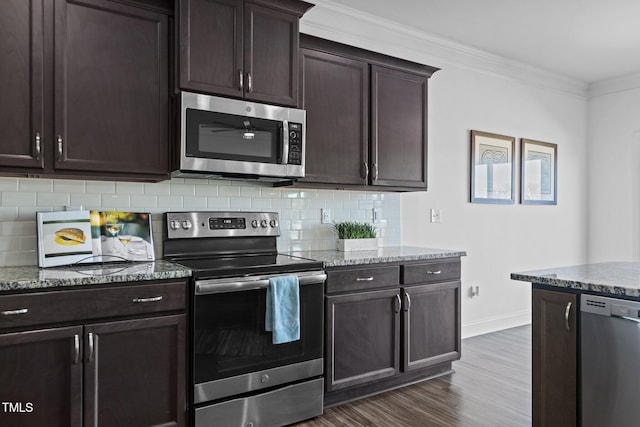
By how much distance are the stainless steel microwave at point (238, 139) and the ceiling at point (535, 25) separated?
134cm

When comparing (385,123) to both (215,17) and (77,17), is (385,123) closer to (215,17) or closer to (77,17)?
(215,17)

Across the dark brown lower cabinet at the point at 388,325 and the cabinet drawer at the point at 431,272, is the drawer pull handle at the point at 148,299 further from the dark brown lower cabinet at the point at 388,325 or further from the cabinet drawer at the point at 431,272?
the cabinet drawer at the point at 431,272

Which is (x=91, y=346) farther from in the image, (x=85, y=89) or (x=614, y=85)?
(x=614, y=85)

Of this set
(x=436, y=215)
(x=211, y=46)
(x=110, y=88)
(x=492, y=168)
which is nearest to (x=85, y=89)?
(x=110, y=88)

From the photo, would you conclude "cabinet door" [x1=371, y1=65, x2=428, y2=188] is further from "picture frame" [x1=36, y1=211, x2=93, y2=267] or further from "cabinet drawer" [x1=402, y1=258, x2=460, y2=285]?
"picture frame" [x1=36, y1=211, x2=93, y2=267]

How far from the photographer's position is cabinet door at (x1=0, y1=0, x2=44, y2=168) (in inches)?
80.3

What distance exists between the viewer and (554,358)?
2057 millimetres

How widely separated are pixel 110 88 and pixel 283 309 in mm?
1473

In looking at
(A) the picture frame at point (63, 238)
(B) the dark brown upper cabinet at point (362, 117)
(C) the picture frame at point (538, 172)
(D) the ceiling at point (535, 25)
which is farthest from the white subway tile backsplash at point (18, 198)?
(C) the picture frame at point (538, 172)

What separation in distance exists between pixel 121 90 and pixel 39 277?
1020mm

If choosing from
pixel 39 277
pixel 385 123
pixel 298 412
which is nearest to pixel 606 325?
pixel 298 412

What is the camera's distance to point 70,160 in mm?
2182

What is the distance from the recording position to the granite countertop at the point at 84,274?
1.83 m

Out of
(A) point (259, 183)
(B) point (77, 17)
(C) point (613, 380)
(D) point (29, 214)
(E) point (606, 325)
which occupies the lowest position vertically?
(C) point (613, 380)
